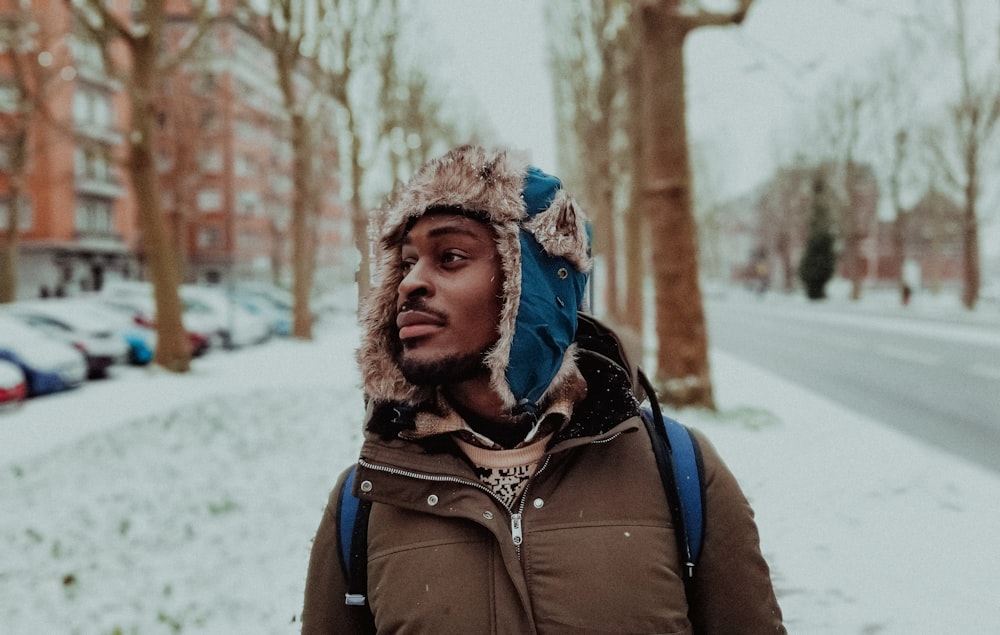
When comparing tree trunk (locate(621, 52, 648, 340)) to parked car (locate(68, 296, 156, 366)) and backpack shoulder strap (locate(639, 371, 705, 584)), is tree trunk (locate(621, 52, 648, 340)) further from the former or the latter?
backpack shoulder strap (locate(639, 371, 705, 584))

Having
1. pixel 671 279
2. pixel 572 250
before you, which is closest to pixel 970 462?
pixel 671 279

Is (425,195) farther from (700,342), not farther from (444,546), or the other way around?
(700,342)

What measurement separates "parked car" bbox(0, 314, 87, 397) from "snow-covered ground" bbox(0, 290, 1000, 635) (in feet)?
6.11

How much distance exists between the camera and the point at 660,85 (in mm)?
8883

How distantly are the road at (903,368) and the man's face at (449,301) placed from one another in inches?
286

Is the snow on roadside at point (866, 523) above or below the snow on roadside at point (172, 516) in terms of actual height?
above

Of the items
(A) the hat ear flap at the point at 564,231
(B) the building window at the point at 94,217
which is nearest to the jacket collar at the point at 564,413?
(A) the hat ear flap at the point at 564,231

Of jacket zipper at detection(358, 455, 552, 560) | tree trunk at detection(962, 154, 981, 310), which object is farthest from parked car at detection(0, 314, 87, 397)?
tree trunk at detection(962, 154, 981, 310)

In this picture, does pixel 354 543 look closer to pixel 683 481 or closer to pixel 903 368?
pixel 683 481

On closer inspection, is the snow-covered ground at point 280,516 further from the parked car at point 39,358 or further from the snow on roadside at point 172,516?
the parked car at point 39,358

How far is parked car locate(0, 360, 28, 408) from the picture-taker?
11.1 meters

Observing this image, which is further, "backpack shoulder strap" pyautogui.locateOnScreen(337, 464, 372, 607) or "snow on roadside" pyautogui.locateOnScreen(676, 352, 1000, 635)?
"snow on roadside" pyautogui.locateOnScreen(676, 352, 1000, 635)

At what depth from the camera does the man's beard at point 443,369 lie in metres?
1.56

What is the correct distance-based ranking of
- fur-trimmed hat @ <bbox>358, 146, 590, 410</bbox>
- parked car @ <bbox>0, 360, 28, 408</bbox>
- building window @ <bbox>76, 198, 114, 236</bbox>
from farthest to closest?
building window @ <bbox>76, 198, 114, 236</bbox>
parked car @ <bbox>0, 360, 28, 408</bbox>
fur-trimmed hat @ <bbox>358, 146, 590, 410</bbox>
